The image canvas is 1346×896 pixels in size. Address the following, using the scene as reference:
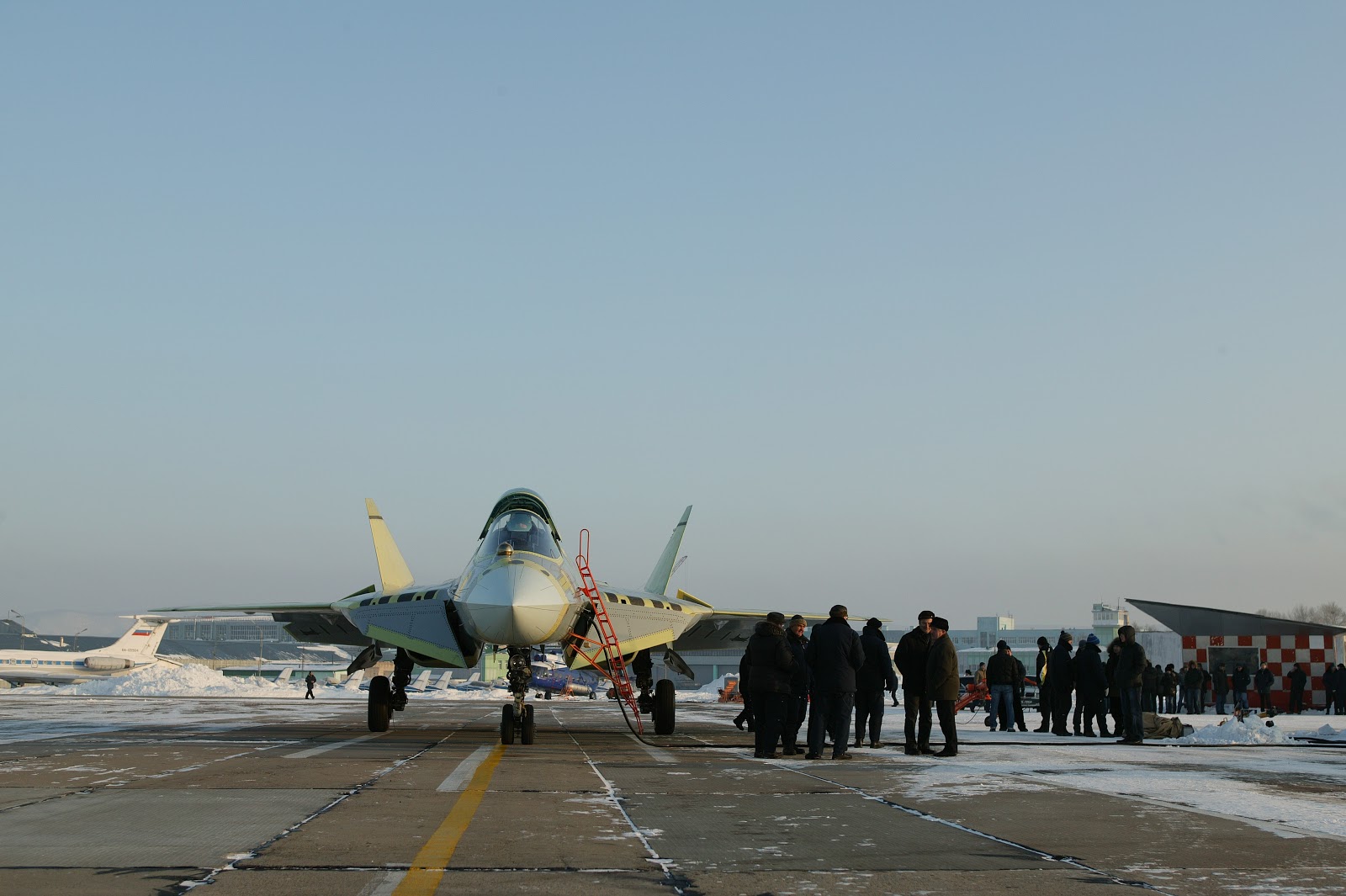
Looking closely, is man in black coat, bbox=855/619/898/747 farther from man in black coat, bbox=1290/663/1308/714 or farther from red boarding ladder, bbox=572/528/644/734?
man in black coat, bbox=1290/663/1308/714

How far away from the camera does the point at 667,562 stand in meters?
24.6

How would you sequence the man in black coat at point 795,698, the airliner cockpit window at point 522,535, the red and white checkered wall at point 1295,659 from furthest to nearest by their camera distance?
→ the red and white checkered wall at point 1295,659
the airliner cockpit window at point 522,535
the man in black coat at point 795,698

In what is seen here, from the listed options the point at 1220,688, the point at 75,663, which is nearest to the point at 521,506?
the point at 1220,688

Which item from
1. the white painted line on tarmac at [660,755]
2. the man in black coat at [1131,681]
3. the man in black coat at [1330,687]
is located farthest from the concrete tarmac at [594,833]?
the man in black coat at [1330,687]

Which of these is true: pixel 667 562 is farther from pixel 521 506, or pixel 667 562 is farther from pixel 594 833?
pixel 594 833

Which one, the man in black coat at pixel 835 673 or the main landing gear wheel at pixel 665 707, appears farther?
the main landing gear wheel at pixel 665 707

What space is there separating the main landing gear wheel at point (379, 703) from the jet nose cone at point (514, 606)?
3.62 metres

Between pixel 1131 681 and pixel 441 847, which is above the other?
pixel 1131 681

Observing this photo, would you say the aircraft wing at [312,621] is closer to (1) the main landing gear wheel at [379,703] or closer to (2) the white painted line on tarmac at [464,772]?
(1) the main landing gear wheel at [379,703]

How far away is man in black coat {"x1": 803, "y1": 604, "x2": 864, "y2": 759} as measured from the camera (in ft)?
41.3

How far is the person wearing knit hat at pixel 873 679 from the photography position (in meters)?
14.1

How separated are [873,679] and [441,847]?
974 centimetres

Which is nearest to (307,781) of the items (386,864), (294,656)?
(386,864)

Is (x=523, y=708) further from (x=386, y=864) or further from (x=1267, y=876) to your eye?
(x=1267, y=876)
